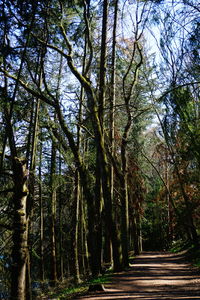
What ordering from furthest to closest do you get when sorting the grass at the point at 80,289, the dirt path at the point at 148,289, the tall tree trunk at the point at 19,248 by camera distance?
the grass at the point at 80,289, the dirt path at the point at 148,289, the tall tree trunk at the point at 19,248

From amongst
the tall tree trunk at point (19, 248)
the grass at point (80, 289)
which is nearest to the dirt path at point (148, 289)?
the grass at point (80, 289)

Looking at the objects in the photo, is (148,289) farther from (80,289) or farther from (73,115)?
(73,115)

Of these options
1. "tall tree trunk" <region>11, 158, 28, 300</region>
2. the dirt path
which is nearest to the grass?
the dirt path

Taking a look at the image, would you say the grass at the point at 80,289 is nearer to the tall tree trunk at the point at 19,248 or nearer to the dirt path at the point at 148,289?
the dirt path at the point at 148,289

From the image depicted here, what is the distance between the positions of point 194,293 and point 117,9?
11109 mm

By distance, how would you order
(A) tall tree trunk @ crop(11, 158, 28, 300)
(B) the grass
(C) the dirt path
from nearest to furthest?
(A) tall tree trunk @ crop(11, 158, 28, 300)
(C) the dirt path
(B) the grass

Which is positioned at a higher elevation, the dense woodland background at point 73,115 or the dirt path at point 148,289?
the dense woodland background at point 73,115

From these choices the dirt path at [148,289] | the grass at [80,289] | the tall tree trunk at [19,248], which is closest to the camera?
the tall tree trunk at [19,248]

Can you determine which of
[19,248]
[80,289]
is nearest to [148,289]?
[80,289]

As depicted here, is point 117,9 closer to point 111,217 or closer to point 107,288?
point 111,217

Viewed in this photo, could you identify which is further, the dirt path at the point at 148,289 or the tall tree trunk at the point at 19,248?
the dirt path at the point at 148,289

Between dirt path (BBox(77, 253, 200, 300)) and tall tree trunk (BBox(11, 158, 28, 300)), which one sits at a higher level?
tall tree trunk (BBox(11, 158, 28, 300))

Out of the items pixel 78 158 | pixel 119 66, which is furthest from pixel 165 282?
pixel 119 66

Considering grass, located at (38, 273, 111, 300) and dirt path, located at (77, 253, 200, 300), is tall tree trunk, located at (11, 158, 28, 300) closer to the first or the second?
dirt path, located at (77, 253, 200, 300)
